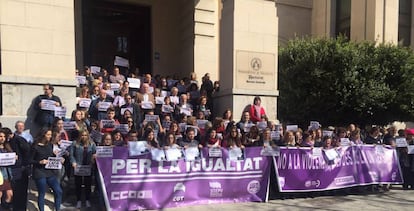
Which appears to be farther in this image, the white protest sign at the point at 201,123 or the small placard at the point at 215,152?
the white protest sign at the point at 201,123

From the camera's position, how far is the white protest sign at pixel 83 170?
317 inches

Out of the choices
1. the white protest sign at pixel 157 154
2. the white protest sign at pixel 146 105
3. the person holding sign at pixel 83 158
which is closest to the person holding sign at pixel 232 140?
the white protest sign at pixel 157 154

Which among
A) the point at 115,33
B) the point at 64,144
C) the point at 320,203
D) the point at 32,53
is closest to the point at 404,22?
the point at 115,33

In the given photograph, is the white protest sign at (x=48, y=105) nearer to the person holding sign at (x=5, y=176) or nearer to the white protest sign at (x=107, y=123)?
the white protest sign at (x=107, y=123)

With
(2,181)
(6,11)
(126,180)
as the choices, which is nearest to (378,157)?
(126,180)

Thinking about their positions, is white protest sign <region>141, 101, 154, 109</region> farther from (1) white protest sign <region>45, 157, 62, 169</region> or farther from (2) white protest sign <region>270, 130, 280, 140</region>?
Result: (1) white protest sign <region>45, 157, 62, 169</region>

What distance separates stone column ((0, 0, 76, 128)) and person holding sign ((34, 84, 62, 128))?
1.31 feet

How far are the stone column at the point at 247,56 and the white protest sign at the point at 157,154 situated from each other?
4.49 metres

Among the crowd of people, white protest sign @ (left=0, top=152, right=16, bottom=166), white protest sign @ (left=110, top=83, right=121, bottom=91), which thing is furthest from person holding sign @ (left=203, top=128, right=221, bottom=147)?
white protest sign @ (left=0, top=152, right=16, bottom=166)

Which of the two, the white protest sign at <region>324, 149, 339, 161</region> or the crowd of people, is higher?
the crowd of people

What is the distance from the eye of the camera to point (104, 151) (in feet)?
26.5

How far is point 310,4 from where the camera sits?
25.1 meters

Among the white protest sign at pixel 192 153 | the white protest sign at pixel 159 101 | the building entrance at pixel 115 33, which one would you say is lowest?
the white protest sign at pixel 192 153

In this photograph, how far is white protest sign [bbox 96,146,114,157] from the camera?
803 cm
